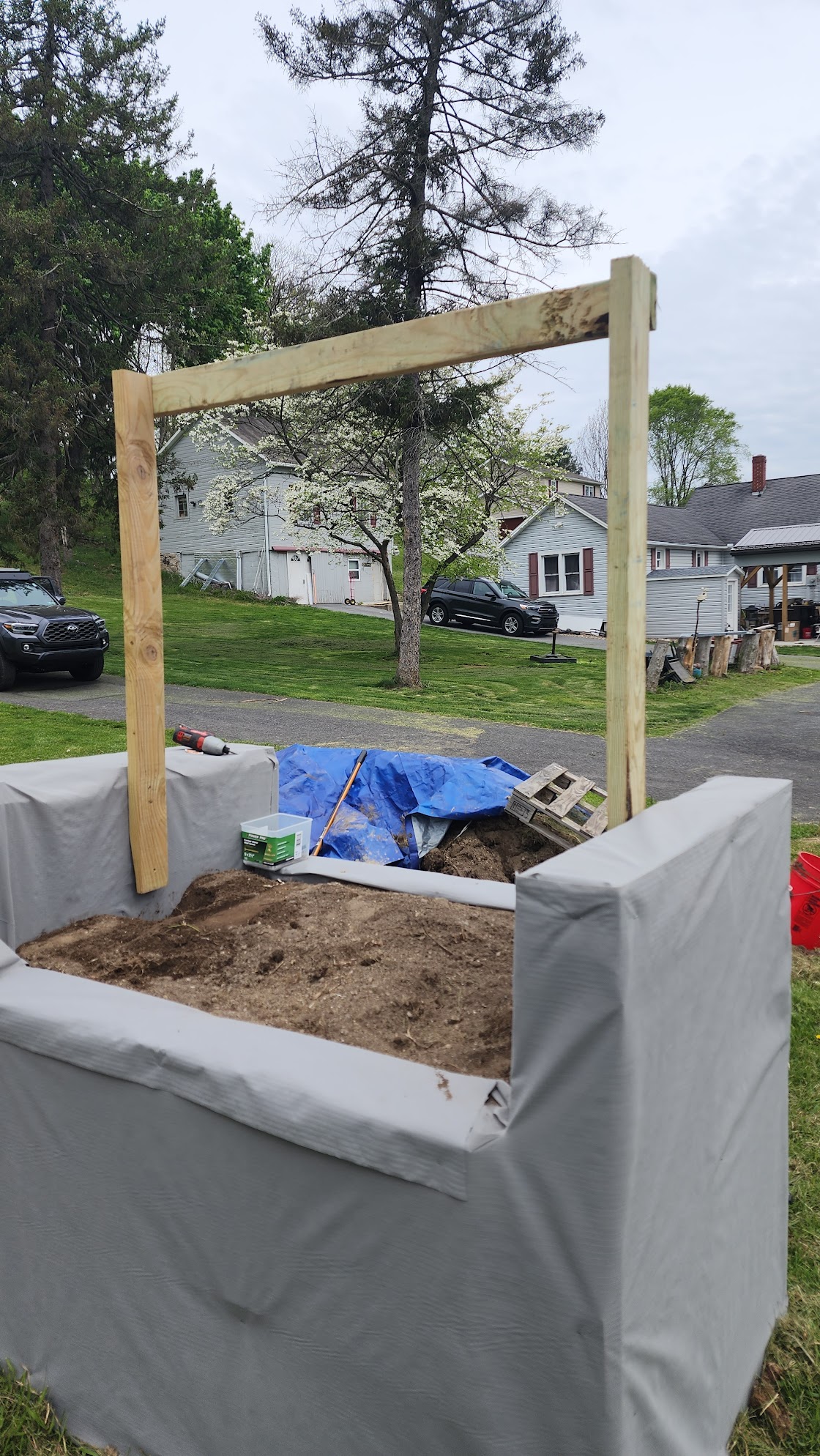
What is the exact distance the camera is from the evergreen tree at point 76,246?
1717 cm

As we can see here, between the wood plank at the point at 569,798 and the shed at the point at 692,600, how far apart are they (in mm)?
21265

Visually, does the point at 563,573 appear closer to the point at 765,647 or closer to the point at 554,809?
the point at 765,647

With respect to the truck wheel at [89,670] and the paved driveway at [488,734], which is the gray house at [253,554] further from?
the paved driveway at [488,734]

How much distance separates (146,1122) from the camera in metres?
1.74

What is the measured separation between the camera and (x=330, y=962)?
2404 millimetres

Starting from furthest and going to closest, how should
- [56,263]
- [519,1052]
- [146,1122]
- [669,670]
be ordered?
[56,263] → [669,670] → [146,1122] → [519,1052]

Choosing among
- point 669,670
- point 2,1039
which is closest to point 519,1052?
point 2,1039

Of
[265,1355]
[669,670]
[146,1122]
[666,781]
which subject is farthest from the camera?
[669,670]

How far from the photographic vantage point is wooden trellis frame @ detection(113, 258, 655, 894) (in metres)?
1.90

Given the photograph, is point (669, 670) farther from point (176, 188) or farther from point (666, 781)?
point (176, 188)

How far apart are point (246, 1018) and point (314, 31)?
15393mm

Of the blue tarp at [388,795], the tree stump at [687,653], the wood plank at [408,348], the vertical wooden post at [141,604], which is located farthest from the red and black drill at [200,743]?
the tree stump at [687,653]

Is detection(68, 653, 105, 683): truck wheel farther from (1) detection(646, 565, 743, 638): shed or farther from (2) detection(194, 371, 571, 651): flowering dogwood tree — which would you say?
(1) detection(646, 565, 743, 638): shed

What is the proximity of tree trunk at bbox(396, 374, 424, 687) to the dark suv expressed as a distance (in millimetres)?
9109
